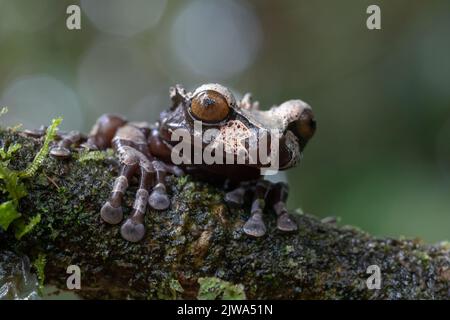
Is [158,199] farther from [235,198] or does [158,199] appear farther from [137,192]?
[235,198]

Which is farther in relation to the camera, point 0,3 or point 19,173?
point 0,3

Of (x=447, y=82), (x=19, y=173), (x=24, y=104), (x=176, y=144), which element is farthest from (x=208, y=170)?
(x=24, y=104)

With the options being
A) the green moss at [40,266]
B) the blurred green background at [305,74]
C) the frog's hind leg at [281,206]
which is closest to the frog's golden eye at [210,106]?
the frog's hind leg at [281,206]

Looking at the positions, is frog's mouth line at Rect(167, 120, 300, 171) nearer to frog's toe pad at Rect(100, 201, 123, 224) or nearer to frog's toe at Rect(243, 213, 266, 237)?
frog's toe at Rect(243, 213, 266, 237)

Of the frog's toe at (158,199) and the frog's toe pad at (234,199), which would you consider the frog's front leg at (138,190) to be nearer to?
the frog's toe at (158,199)

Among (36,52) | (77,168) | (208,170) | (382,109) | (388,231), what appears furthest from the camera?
(36,52)

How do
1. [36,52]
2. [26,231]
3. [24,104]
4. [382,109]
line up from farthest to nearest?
[24,104], [36,52], [382,109], [26,231]

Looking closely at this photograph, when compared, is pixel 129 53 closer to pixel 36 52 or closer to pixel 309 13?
pixel 36 52

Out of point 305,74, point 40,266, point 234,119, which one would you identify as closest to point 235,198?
point 234,119
